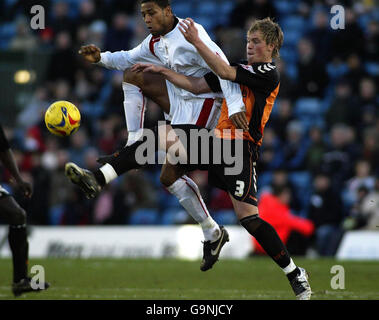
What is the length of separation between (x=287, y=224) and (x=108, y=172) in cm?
671

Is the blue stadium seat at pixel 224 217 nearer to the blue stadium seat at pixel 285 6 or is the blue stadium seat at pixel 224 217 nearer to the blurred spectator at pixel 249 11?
the blurred spectator at pixel 249 11

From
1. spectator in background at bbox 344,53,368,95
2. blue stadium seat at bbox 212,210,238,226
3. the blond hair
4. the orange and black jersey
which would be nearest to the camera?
the orange and black jersey

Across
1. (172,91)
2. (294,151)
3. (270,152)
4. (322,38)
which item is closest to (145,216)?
(270,152)

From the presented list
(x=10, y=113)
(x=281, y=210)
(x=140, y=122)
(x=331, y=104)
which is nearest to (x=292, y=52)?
(x=331, y=104)

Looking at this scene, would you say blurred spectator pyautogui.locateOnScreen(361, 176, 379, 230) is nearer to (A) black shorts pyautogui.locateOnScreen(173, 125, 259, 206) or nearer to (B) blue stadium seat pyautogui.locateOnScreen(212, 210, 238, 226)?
(B) blue stadium seat pyautogui.locateOnScreen(212, 210, 238, 226)

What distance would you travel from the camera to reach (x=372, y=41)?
16.0m

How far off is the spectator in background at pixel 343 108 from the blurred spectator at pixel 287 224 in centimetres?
244

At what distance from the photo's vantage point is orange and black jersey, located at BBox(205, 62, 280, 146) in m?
7.13

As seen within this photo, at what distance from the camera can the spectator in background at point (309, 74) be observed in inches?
611

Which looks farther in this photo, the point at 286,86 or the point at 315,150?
the point at 286,86

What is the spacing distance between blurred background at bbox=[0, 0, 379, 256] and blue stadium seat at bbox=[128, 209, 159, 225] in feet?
0.06

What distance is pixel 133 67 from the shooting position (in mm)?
7406

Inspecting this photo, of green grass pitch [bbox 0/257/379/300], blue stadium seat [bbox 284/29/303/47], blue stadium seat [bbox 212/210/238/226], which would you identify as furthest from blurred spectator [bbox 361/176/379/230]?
blue stadium seat [bbox 284/29/303/47]

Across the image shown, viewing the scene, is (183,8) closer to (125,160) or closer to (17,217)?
(17,217)
